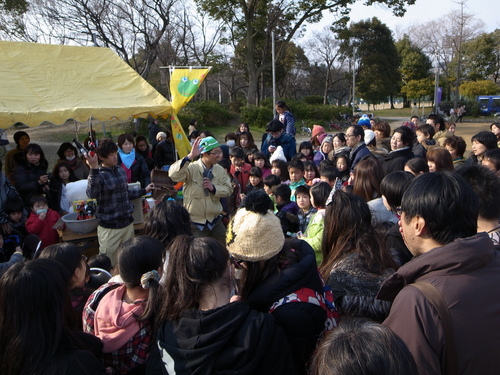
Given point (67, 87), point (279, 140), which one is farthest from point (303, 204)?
point (67, 87)

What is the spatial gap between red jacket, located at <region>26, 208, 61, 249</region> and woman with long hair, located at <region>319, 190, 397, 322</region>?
153 inches

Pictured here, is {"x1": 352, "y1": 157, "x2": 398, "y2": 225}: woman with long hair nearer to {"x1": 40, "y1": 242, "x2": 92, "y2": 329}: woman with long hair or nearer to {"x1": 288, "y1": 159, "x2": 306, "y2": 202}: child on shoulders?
{"x1": 288, "y1": 159, "x2": 306, "y2": 202}: child on shoulders

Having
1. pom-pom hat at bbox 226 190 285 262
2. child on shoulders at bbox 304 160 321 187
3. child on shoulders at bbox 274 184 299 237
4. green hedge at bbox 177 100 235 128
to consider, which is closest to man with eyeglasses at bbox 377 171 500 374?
pom-pom hat at bbox 226 190 285 262

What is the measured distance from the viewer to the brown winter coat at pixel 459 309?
3.68ft

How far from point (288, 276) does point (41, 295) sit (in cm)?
103

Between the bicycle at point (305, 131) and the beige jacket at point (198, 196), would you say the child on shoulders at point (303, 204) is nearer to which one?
the beige jacket at point (198, 196)

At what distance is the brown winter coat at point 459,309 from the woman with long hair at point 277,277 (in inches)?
21.8

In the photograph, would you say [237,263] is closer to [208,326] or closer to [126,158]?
[208,326]

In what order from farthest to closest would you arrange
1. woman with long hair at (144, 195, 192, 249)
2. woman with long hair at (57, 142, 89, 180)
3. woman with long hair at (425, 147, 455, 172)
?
woman with long hair at (57, 142, 89, 180) < woman with long hair at (425, 147, 455, 172) < woman with long hair at (144, 195, 192, 249)

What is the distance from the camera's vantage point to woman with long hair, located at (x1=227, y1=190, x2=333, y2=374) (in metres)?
1.70

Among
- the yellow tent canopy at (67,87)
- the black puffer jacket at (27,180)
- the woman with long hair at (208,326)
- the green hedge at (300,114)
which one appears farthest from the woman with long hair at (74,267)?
the green hedge at (300,114)

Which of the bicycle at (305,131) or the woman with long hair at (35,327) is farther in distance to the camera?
the bicycle at (305,131)

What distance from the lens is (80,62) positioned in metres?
6.87

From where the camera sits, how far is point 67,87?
6.29 m
